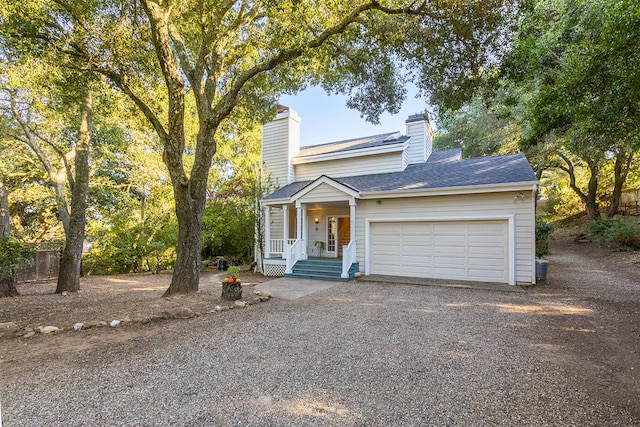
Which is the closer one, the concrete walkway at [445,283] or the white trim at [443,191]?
the concrete walkway at [445,283]

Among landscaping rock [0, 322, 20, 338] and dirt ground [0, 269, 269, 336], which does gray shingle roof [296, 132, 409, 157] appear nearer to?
dirt ground [0, 269, 269, 336]

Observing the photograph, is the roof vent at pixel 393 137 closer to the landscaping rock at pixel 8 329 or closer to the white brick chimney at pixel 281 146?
the white brick chimney at pixel 281 146

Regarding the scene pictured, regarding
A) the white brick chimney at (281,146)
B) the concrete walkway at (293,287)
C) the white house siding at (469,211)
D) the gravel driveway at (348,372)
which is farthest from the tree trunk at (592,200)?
the concrete walkway at (293,287)

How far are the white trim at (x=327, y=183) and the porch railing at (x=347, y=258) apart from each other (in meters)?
1.71

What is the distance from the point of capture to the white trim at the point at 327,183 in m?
9.83

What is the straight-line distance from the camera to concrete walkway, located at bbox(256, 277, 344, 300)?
7508 millimetres

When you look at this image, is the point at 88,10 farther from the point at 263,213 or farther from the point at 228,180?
the point at 228,180

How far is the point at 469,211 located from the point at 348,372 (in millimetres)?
6859

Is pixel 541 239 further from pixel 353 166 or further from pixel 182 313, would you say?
pixel 182 313

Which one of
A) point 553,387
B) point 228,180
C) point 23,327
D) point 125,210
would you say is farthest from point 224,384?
point 228,180

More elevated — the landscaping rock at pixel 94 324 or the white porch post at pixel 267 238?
the white porch post at pixel 267 238

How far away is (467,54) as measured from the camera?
21.8ft

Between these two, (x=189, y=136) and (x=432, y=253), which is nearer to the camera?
(x=432, y=253)

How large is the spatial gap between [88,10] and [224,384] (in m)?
7.67
